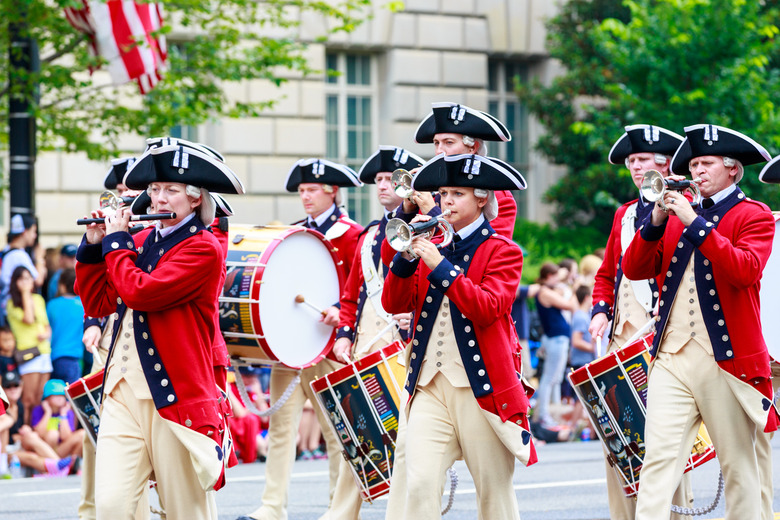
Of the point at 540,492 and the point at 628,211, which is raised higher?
the point at 628,211

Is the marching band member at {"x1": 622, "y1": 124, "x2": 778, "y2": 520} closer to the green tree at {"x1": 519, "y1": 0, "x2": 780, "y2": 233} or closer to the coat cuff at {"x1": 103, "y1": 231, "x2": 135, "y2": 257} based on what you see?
the coat cuff at {"x1": 103, "y1": 231, "x2": 135, "y2": 257}

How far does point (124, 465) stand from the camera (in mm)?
5715

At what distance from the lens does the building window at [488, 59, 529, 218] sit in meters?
21.6

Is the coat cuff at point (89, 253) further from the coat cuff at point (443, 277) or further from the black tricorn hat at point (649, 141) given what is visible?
the black tricorn hat at point (649, 141)

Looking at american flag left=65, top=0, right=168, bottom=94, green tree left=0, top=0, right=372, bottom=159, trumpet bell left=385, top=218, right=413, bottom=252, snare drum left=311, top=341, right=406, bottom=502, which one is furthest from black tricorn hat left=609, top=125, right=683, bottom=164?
green tree left=0, top=0, right=372, bottom=159

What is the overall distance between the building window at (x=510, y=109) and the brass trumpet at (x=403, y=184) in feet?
50.5

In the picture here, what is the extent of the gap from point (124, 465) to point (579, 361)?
874 cm

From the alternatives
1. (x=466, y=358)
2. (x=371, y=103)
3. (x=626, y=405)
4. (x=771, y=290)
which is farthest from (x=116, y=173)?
(x=371, y=103)

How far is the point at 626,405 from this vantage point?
7.05 metres

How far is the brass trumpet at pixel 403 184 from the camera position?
6027 millimetres

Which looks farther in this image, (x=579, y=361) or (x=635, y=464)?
(x=579, y=361)

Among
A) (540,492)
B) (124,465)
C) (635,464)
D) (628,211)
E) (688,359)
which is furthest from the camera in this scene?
(540,492)

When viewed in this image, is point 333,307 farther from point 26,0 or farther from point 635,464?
point 26,0

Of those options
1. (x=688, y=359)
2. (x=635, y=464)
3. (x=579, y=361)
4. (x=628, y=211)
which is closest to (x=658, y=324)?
(x=688, y=359)
